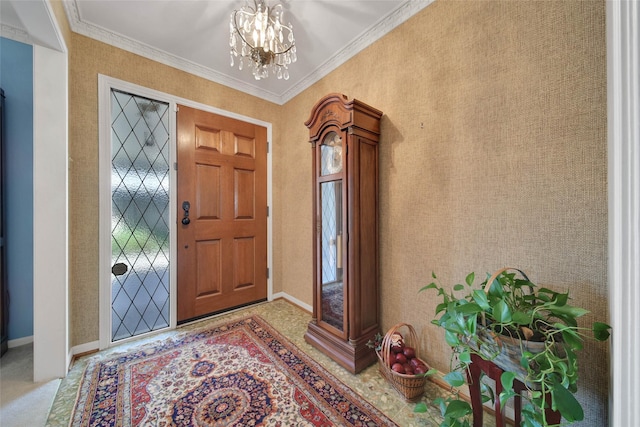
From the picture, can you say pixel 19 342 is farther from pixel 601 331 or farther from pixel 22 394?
pixel 601 331

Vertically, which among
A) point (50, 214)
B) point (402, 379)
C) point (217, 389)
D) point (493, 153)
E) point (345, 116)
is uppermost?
point (345, 116)

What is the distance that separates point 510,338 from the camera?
0.86 meters

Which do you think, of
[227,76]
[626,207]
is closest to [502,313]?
[626,207]

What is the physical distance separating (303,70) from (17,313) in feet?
10.5

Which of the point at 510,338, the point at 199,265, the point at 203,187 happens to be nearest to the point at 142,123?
the point at 203,187

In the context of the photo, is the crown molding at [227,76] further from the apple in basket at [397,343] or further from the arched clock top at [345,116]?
the apple in basket at [397,343]

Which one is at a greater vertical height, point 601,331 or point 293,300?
point 601,331

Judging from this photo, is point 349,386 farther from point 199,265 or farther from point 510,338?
point 199,265

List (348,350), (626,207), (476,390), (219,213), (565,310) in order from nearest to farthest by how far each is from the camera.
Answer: (626,207), (565,310), (476,390), (348,350), (219,213)

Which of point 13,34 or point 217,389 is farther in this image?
point 13,34

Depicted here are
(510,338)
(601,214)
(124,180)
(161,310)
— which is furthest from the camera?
(161,310)

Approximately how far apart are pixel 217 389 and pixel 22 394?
112 centimetres

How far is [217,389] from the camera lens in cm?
143

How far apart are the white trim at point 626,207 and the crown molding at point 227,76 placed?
1.23 metres
